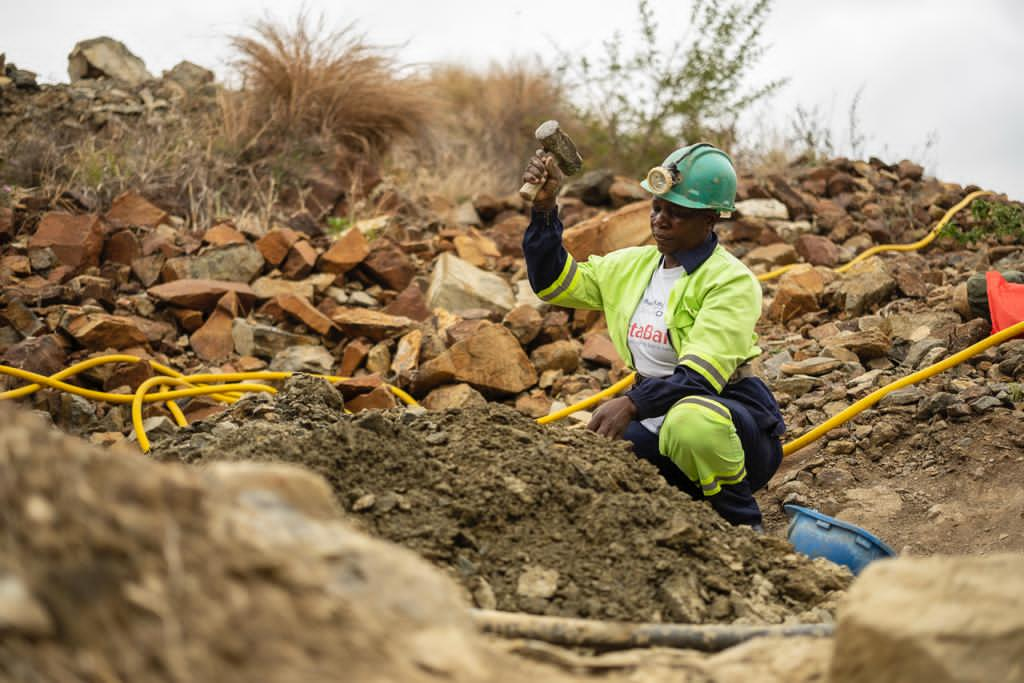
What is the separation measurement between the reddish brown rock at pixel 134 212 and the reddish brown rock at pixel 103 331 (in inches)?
61.5

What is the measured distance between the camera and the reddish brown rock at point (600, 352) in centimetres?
613

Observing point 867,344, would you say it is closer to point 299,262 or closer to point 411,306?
point 411,306

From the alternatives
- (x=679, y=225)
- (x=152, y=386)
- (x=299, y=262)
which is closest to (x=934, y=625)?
(x=679, y=225)

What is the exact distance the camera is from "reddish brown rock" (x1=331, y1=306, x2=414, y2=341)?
20.8 feet

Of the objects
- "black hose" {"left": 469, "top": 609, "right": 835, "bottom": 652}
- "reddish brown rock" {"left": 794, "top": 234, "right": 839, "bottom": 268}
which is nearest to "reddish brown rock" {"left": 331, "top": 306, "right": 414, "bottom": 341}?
"reddish brown rock" {"left": 794, "top": 234, "right": 839, "bottom": 268}

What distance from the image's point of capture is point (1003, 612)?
167 centimetres

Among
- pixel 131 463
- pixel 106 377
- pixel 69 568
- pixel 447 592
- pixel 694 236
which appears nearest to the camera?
pixel 69 568

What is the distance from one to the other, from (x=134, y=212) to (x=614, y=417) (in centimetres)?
498

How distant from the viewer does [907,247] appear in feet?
25.5

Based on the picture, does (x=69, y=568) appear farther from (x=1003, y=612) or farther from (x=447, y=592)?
(x=1003, y=612)

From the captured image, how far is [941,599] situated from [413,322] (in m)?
5.05

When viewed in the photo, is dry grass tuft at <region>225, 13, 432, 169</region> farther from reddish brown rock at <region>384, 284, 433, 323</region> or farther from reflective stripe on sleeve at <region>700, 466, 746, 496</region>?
reflective stripe on sleeve at <region>700, 466, 746, 496</region>

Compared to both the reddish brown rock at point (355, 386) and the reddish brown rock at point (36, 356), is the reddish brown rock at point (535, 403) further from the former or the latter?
the reddish brown rock at point (36, 356)

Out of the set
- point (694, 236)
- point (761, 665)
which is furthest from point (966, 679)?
point (694, 236)
